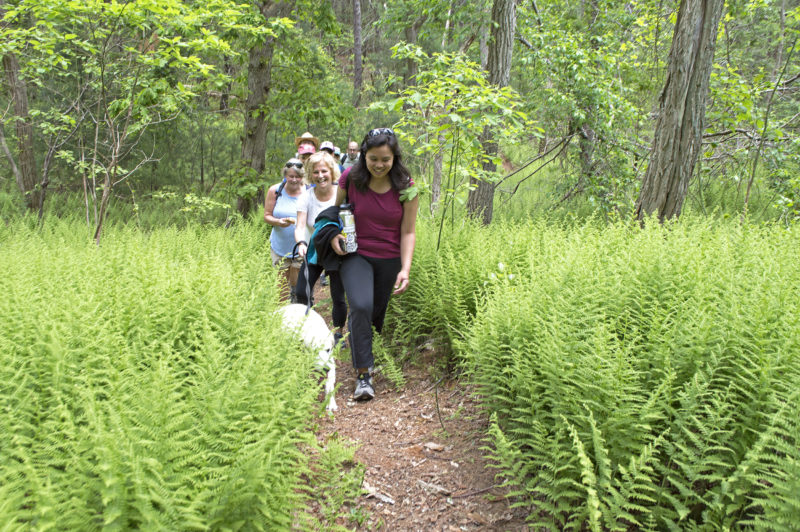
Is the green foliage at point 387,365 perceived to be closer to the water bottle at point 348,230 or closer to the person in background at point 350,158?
the water bottle at point 348,230

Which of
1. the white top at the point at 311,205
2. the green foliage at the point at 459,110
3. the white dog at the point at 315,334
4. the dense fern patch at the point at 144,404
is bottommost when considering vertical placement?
the white dog at the point at 315,334

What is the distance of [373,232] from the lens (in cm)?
420

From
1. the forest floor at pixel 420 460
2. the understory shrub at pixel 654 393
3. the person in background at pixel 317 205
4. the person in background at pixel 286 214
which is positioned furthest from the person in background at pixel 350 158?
the understory shrub at pixel 654 393

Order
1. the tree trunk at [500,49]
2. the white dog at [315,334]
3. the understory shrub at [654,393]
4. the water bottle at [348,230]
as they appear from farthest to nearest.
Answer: the tree trunk at [500,49], the water bottle at [348,230], the white dog at [315,334], the understory shrub at [654,393]

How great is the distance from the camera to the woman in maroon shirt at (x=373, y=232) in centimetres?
401

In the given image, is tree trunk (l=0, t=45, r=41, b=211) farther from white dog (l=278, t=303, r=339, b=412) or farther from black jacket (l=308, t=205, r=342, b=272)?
white dog (l=278, t=303, r=339, b=412)

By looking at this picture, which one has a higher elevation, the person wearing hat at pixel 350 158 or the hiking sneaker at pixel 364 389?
the person wearing hat at pixel 350 158

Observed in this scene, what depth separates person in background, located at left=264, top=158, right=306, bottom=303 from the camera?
19.1ft

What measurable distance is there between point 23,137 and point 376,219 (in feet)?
28.4

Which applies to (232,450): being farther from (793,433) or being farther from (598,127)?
(598,127)

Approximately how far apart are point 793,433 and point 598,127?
6.42 m

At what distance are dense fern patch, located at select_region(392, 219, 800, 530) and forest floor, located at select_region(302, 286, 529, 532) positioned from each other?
226mm

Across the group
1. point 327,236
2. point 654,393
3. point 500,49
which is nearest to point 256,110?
point 500,49

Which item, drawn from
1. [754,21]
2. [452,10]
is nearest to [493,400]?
[452,10]
